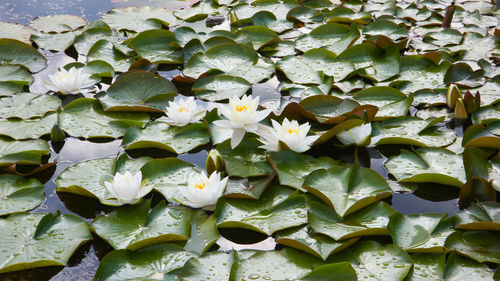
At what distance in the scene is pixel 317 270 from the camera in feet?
4.93

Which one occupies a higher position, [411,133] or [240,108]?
[240,108]

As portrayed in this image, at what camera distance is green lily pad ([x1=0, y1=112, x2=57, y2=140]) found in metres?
2.33

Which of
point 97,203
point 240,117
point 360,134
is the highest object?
point 240,117

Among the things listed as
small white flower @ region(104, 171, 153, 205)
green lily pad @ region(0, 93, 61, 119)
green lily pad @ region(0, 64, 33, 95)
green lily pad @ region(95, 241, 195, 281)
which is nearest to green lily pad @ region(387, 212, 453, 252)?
green lily pad @ region(95, 241, 195, 281)

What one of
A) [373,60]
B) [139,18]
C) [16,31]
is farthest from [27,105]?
[373,60]

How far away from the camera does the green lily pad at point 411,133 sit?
2.26 m

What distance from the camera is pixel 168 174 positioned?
2.05 m

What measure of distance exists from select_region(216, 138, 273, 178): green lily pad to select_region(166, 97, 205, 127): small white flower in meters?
0.28

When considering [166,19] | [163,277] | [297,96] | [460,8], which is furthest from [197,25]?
[163,277]

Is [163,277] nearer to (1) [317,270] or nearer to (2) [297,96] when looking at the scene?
(1) [317,270]

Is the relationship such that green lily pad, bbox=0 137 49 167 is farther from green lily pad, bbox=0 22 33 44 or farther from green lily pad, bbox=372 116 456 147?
green lily pad, bbox=372 116 456 147

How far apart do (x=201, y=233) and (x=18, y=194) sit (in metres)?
0.81

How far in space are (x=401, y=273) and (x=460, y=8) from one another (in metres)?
3.09

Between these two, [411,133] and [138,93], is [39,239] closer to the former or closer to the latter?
[138,93]
